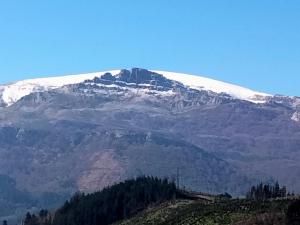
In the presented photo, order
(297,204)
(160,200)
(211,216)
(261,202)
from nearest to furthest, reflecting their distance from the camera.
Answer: (297,204), (211,216), (261,202), (160,200)

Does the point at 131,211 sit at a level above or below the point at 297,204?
below

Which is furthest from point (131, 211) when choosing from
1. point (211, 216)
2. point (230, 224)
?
point (230, 224)

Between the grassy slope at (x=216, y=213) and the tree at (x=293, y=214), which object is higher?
the tree at (x=293, y=214)

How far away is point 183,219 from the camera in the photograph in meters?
131

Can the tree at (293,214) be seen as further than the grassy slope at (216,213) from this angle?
No

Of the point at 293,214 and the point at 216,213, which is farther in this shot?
the point at 216,213

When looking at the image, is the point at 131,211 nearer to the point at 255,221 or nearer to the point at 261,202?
the point at 261,202

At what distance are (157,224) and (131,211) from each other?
2410 inches

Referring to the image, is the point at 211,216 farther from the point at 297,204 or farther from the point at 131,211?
the point at 131,211

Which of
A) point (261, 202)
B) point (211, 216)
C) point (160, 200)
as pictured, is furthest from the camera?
point (160, 200)

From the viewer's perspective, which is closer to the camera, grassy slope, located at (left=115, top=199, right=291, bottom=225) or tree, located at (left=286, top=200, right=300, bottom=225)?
tree, located at (left=286, top=200, right=300, bottom=225)

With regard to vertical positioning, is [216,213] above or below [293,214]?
below

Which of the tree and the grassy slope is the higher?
the tree

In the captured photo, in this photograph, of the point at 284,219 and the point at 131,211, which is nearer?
the point at 284,219
